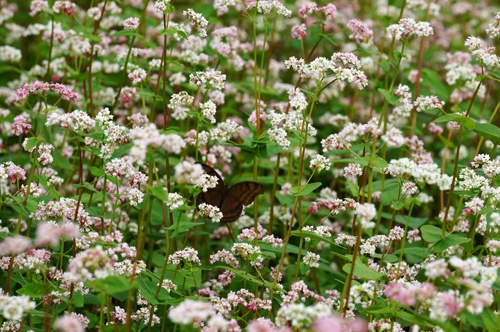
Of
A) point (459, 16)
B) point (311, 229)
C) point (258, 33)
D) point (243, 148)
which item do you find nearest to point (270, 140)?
point (243, 148)

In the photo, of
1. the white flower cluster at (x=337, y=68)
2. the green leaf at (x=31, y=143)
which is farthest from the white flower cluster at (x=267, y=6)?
the green leaf at (x=31, y=143)

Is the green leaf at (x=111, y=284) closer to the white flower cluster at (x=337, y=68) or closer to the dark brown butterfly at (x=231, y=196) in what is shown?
the dark brown butterfly at (x=231, y=196)

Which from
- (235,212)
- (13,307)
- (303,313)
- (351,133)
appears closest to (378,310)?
(303,313)

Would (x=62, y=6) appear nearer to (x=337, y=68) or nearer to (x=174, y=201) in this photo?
(x=174, y=201)

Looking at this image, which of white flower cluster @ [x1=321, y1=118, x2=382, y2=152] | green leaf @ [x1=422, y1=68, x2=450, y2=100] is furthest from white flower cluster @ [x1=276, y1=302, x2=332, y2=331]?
green leaf @ [x1=422, y1=68, x2=450, y2=100]

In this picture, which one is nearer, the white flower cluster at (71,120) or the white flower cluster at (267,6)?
the white flower cluster at (71,120)

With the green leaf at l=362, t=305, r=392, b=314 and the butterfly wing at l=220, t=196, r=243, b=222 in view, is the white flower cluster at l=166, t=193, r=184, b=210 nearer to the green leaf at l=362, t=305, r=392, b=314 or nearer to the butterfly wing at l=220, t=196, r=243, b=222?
the butterfly wing at l=220, t=196, r=243, b=222

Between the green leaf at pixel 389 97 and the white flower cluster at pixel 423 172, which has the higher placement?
the green leaf at pixel 389 97
